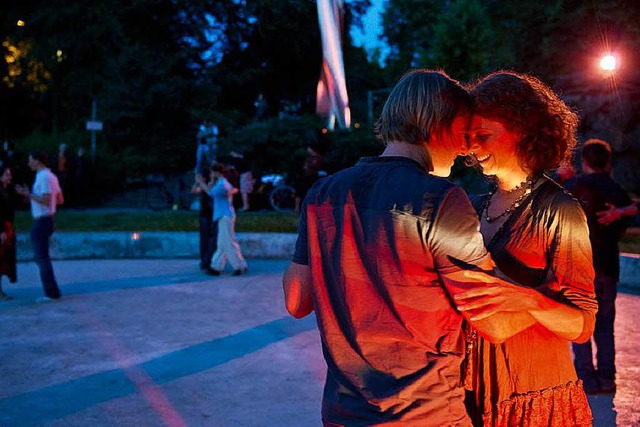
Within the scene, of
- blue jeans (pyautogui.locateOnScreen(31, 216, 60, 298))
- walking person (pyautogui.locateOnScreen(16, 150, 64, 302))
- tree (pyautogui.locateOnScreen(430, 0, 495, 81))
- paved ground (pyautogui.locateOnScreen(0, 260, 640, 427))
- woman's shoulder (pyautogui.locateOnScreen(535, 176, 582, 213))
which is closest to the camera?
woman's shoulder (pyautogui.locateOnScreen(535, 176, 582, 213))

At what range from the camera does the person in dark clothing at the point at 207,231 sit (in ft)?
39.0

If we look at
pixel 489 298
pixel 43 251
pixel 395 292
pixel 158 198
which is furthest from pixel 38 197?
pixel 158 198

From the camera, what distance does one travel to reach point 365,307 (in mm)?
1966

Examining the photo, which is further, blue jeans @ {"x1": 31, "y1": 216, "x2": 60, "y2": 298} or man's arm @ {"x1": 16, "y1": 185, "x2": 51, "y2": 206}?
blue jeans @ {"x1": 31, "y1": 216, "x2": 60, "y2": 298}

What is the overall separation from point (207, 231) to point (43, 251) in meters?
3.19

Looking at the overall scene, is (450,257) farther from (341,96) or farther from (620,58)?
(620,58)

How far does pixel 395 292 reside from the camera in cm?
191

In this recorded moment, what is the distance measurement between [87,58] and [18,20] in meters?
4.00

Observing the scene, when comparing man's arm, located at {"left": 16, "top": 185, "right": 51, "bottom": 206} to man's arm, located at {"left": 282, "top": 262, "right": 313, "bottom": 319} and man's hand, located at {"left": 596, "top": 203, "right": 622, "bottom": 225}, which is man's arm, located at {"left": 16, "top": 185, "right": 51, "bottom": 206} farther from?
man's arm, located at {"left": 282, "top": 262, "right": 313, "bottom": 319}

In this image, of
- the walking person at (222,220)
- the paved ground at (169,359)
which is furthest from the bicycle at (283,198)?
→ the paved ground at (169,359)

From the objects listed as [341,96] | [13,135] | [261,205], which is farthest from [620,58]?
[13,135]

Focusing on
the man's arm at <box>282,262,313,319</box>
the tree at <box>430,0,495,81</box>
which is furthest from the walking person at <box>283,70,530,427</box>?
the tree at <box>430,0,495,81</box>

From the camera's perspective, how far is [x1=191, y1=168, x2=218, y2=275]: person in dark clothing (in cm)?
1190

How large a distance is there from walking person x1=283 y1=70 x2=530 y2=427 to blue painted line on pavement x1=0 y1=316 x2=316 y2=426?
3.75 m
